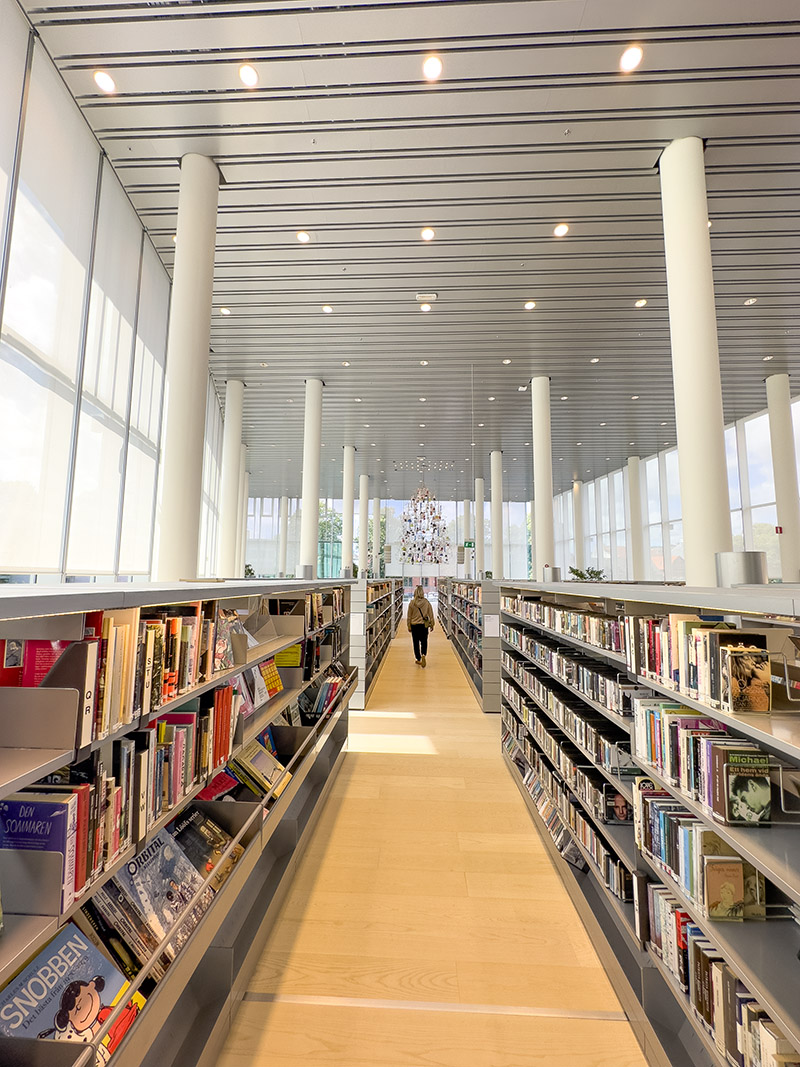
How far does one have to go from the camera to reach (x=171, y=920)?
1.59 metres

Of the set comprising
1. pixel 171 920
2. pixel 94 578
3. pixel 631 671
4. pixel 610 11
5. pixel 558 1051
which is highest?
pixel 610 11

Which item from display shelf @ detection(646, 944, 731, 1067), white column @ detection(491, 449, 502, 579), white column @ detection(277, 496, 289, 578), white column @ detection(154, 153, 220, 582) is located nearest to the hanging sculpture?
white column @ detection(491, 449, 502, 579)

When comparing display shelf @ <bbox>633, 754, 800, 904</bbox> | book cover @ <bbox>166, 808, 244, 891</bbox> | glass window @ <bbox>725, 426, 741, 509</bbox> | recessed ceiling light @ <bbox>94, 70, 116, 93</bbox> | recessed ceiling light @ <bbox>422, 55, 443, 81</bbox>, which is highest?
recessed ceiling light @ <bbox>94, 70, 116, 93</bbox>

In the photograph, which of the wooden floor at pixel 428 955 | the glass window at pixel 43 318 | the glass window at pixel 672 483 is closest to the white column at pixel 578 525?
the glass window at pixel 672 483

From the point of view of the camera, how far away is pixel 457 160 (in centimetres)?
471

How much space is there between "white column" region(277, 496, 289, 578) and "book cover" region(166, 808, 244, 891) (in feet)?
63.4

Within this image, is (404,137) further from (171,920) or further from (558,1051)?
(558,1051)

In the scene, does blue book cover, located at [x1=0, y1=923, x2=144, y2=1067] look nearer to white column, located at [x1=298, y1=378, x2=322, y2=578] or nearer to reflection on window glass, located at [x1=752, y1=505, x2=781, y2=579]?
white column, located at [x1=298, y1=378, x2=322, y2=578]

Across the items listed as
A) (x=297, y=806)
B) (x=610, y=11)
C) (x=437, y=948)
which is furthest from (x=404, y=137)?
(x=437, y=948)

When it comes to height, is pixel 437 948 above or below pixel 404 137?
below

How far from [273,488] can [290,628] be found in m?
18.0

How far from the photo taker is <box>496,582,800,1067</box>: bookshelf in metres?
1.36

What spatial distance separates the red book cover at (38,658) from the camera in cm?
127

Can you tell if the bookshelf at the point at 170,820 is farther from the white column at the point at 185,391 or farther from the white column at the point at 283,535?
the white column at the point at 283,535
